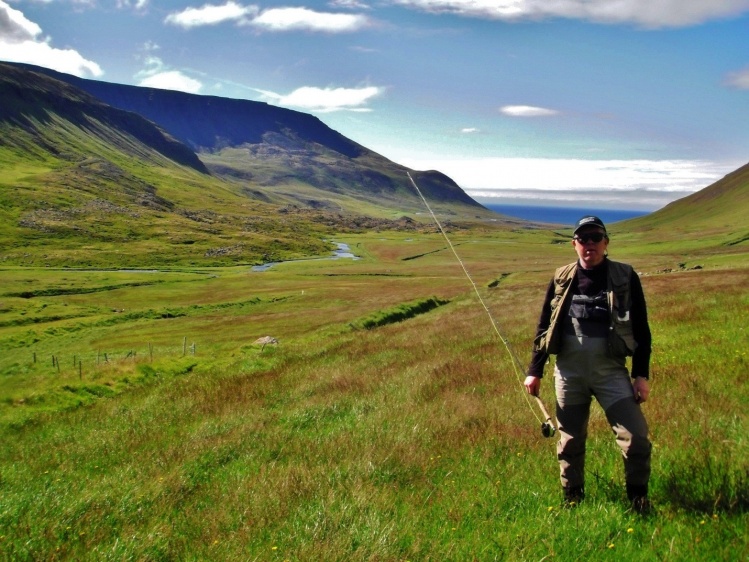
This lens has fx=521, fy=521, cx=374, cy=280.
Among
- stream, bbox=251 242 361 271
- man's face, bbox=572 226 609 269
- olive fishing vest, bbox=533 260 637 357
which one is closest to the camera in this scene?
olive fishing vest, bbox=533 260 637 357

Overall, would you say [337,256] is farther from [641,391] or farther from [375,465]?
[641,391]

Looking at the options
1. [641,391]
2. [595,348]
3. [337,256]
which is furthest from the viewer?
[337,256]

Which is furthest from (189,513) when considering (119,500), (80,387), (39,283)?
(39,283)

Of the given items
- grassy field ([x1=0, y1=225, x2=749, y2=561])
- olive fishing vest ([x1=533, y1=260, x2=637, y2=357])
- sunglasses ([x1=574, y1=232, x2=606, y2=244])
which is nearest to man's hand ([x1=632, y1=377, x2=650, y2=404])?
olive fishing vest ([x1=533, y1=260, x2=637, y2=357])

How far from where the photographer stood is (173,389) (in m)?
15.2

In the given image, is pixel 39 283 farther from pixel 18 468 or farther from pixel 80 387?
pixel 18 468

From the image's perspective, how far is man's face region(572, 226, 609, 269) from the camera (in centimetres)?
539

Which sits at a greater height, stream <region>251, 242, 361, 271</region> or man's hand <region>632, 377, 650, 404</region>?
man's hand <region>632, 377, 650, 404</region>

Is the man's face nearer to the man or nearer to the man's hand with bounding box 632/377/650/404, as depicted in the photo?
the man

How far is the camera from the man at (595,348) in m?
5.18

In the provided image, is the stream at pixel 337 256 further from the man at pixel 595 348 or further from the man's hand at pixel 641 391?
the man's hand at pixel 641 391

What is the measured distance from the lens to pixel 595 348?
535 cm

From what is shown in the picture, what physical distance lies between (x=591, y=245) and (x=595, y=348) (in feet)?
3.49

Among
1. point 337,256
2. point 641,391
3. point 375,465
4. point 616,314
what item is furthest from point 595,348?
point 337,256
